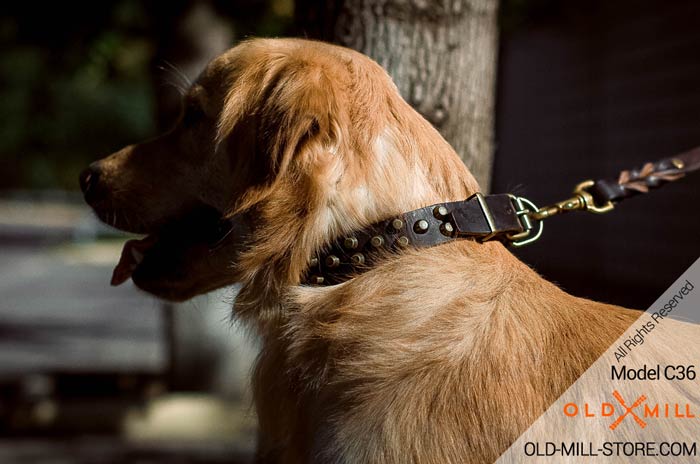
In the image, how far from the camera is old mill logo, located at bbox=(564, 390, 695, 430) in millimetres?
2201

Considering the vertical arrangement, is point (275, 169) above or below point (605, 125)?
above

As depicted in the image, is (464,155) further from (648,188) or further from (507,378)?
(507,378)

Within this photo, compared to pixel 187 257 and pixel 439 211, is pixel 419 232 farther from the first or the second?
pixel 187 257

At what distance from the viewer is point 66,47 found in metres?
9.73

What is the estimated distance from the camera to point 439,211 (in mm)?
2555

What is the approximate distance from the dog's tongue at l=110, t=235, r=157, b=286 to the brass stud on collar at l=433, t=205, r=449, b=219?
1295 millimetres

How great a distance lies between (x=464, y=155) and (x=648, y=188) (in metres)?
0.85

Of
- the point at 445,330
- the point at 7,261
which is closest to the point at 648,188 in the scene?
the point at 445,330

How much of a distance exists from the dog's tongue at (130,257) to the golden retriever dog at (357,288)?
25 centimetres

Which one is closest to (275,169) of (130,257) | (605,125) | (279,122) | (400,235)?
(279,122)

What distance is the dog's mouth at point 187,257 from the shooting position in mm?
3006

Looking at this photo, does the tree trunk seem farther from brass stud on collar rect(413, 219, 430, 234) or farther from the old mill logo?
the old mill logo

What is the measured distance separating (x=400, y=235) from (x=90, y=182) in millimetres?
1536

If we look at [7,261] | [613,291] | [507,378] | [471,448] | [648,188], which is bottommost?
[7,261]
